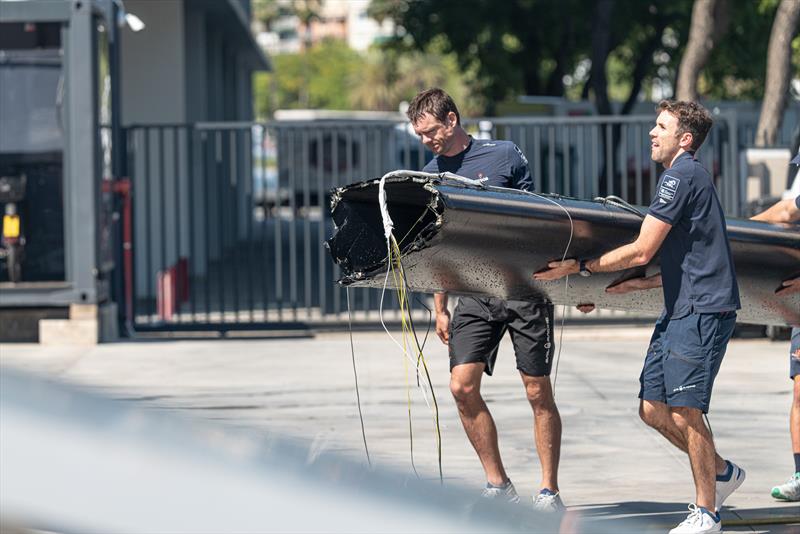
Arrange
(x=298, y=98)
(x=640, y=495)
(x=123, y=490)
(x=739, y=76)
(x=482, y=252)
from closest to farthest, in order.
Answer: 1. (x=123, y=490)
2. (x=482, y=252)
3. (x=640, y=495)
4. (x=739, y=76)
5. (x=298, y=98)

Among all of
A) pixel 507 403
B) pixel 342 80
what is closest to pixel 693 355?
pixel 507 403

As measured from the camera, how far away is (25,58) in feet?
41.0

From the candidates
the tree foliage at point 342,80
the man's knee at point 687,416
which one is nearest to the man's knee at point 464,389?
the man's knee at point 687,416

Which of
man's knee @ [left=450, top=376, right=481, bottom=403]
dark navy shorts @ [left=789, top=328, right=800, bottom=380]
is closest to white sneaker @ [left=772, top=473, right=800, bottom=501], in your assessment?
dark navy shorts @ [left=789, top=328, right=800, bottom=380]

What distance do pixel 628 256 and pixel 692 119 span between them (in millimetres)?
605

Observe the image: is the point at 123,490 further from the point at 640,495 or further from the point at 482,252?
the point at 640,495

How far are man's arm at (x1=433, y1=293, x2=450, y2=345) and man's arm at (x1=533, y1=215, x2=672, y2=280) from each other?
0.79m

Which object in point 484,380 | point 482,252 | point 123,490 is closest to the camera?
point 123,490

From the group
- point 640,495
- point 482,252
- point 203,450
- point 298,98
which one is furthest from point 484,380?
point 298,98

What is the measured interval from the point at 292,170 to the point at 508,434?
229 inches

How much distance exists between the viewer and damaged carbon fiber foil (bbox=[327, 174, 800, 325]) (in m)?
4.97

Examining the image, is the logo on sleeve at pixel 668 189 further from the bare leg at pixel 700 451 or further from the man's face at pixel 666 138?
the bare leg at pixel 700 451

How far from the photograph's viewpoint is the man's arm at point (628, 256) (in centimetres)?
506

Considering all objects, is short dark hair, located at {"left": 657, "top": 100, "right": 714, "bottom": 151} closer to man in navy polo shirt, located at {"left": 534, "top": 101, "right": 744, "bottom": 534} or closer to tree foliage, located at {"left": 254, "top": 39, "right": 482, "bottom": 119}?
man in navy polo shirt, located at {"left": 534, "top": 101, "right": 744, "bottom": 534}
